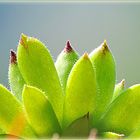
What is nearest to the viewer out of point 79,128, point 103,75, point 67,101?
point 79,128

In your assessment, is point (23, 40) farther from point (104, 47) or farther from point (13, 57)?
point (104, 47)

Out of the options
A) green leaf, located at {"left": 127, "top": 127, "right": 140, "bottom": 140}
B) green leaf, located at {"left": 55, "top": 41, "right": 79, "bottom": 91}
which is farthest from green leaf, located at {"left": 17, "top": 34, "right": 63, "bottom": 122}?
green leaf, located at {"left": 127, "top": 127, "right": 140, "bottom": 140}

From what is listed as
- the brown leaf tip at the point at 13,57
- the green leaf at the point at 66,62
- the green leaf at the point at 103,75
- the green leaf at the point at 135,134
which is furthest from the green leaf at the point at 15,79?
the green leaf at the point at 135,134

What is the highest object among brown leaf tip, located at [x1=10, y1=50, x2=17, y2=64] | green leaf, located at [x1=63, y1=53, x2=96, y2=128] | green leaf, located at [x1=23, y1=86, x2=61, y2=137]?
brown leaf tip, located at [x1=10, y1=50, x2=17, y2=64]

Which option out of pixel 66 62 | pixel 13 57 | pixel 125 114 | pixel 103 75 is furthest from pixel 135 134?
pixel 13 57

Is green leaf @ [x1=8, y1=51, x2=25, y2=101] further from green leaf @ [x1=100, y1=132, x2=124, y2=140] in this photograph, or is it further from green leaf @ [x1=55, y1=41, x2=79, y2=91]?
green leaf @ [x1=100, y1=132, x2=124, y2=140]

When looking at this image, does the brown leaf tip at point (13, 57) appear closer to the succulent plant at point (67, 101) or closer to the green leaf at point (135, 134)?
the succulent plant at point (67, 101)

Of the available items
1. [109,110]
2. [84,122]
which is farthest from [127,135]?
[84,122]

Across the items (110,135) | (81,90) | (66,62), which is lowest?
(110,135)
